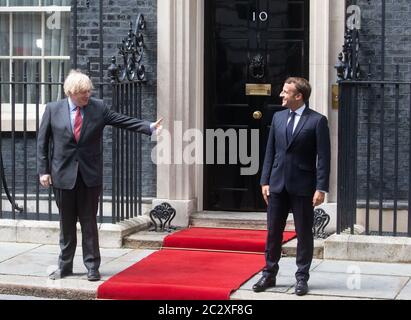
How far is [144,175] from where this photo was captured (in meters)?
10.2

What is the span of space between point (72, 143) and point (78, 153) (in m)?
0.10

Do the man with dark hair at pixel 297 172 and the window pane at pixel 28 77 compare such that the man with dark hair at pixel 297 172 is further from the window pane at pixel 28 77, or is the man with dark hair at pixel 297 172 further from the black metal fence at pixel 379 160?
the window pane at pixel 28 77

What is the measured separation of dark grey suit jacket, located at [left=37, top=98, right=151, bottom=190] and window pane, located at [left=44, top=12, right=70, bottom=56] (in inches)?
111

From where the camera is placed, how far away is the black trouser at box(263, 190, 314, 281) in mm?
7480

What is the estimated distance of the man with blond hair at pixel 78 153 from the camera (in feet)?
25.7

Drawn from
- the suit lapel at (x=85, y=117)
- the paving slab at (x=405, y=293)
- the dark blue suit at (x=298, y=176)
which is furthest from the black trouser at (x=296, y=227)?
the suit lapel at (x=85, y=117)

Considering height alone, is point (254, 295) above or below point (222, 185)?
below

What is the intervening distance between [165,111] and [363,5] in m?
2.30

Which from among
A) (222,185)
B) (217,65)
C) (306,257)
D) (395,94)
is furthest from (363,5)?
(306,257)

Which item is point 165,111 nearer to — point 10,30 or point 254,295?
point 10,30

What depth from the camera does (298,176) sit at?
24.4ft

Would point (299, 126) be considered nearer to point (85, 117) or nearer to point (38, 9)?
point (85, 117)

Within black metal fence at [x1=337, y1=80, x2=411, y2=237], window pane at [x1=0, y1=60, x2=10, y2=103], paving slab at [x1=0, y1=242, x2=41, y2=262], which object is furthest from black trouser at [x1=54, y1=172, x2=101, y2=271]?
window pane at [x1=0, y1=60, x2=10, y2=103]

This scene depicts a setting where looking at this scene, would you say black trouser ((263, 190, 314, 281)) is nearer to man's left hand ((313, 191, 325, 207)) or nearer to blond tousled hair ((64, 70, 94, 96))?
man's left hand ((313, 191, 325, 207))
